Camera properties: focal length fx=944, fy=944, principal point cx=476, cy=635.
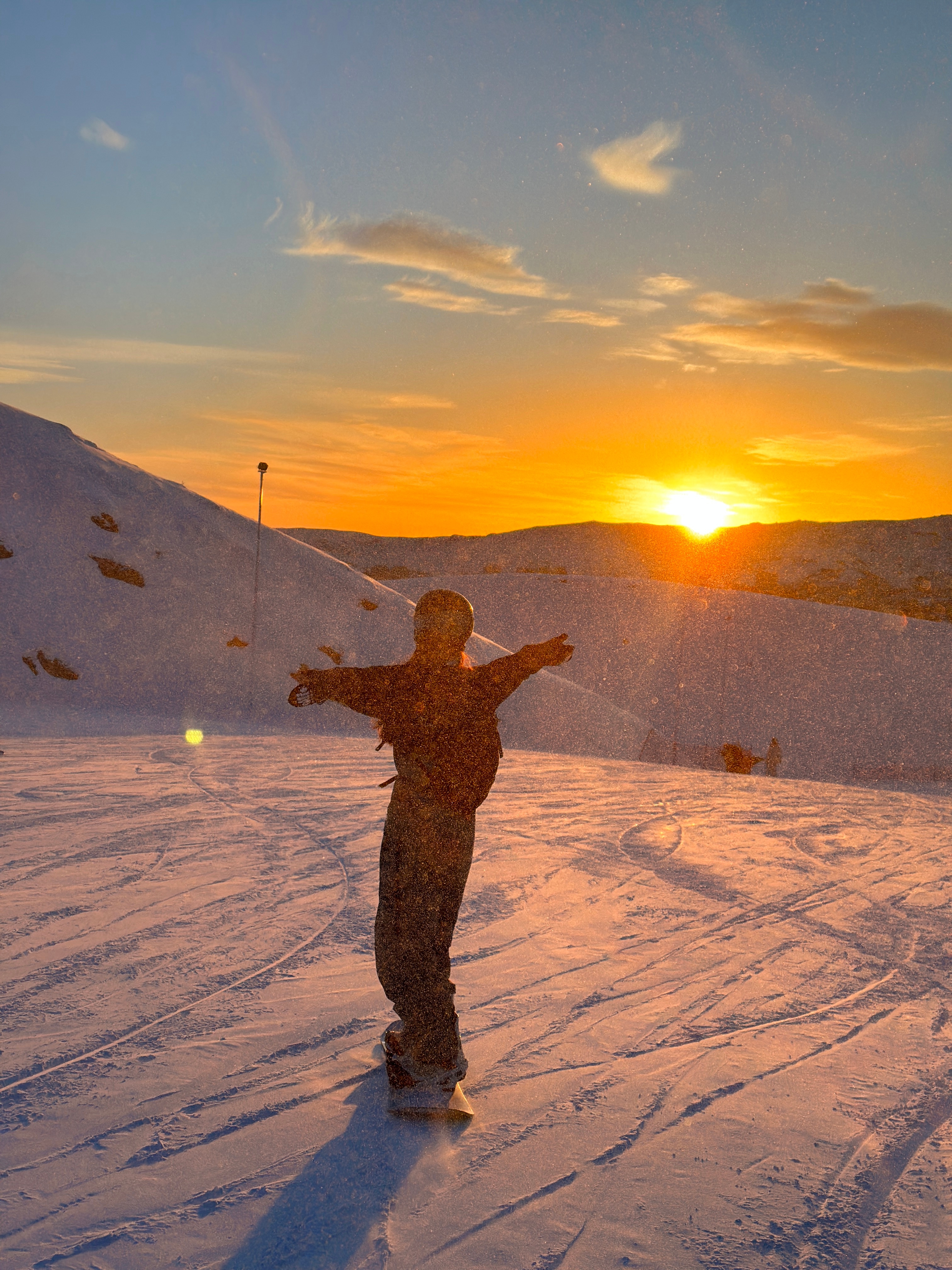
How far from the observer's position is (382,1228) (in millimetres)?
2889

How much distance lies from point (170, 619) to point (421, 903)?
25.8 meters

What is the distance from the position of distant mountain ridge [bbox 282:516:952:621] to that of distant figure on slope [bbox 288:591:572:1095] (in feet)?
244

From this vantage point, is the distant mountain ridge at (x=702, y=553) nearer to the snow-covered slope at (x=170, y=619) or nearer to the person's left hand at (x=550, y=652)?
the snow-covered slope at (x=170, y=619)

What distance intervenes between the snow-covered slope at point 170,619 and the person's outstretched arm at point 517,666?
55.4ft

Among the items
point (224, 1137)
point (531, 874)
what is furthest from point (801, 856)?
point (224, 1137)

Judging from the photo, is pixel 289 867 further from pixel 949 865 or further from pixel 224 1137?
pixel 949 865

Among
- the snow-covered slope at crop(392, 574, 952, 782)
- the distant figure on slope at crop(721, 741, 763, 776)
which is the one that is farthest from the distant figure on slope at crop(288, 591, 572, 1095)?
the snow-covered slope at crop(392, 574, 952, 782)

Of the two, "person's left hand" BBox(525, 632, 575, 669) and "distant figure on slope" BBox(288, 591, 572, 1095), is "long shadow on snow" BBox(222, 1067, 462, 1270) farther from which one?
"person's left hand" BBox(525, 632, 575, 669)

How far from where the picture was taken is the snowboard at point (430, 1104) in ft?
11.8

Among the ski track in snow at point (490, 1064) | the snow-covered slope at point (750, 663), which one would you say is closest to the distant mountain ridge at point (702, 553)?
the snow-covered slope at point (750, 663)

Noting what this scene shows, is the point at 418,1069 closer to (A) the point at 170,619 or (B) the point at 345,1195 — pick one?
(B) the point at 345,1195

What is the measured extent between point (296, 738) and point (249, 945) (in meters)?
13.4

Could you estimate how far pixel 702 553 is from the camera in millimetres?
117375

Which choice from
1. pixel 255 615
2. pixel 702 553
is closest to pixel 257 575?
pixel 255 615
